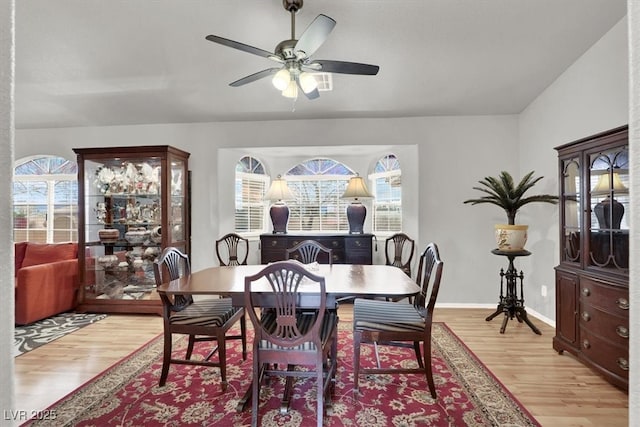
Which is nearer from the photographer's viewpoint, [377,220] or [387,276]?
[387,276]

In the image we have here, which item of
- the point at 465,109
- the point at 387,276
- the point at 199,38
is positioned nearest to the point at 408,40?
the point at 465,109

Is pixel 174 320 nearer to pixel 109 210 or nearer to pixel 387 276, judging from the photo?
pixel 387 276

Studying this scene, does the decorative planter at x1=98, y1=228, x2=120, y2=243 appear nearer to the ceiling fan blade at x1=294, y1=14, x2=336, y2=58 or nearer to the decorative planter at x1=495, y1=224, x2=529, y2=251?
the ceiling fan blade at x1=294, y1=14, x2=336, y2=58

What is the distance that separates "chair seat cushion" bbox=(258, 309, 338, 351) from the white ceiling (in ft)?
7.87

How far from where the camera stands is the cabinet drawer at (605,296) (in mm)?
2174

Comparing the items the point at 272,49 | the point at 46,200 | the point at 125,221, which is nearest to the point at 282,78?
the point at 272,49

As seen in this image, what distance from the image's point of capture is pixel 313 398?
85.4 inches

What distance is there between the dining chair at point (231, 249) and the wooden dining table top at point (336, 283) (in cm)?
138

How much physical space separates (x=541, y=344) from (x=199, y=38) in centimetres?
432

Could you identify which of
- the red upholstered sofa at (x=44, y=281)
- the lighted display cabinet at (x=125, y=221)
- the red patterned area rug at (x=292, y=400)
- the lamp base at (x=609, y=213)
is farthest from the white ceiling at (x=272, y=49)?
the red patterned area rug at (x=292, y=400)

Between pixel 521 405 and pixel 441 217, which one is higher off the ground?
pixel 441 217

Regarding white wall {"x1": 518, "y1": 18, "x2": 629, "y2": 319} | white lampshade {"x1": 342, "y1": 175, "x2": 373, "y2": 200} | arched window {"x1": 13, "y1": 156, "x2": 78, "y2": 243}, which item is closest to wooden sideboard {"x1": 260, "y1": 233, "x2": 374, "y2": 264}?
white lampshade {"x1": 342, "y1": 175, "x2": 373, "y2": 200}

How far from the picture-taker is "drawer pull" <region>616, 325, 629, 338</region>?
2133 mm

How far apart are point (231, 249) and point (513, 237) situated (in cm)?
337
